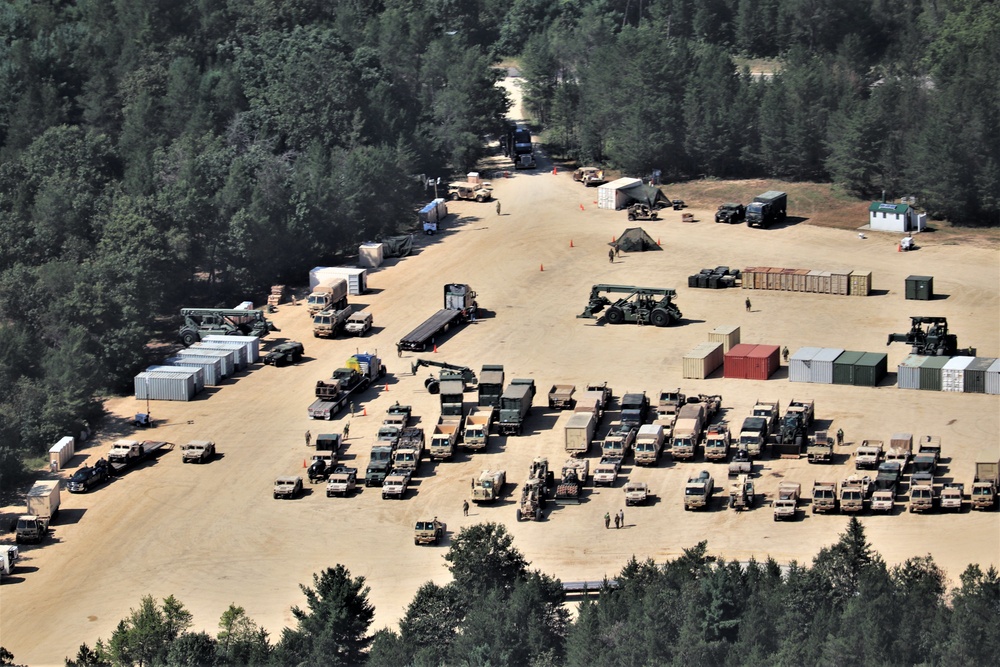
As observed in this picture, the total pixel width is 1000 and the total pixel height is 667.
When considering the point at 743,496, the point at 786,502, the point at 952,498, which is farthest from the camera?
the point at 743,496

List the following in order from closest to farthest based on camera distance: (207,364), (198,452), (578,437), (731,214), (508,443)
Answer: (578,437), (198,452), (508,443), (207,364), (731,214)

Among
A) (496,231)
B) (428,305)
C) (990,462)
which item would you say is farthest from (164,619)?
(496,231)

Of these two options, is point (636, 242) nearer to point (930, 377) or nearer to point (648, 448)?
point (930, 377)

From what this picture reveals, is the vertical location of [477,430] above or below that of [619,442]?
below

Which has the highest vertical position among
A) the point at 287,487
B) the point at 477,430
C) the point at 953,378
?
the point at 953,378

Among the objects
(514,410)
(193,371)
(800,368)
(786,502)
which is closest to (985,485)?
(786,502)

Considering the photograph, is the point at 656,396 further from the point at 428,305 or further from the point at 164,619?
the point at 164,619
